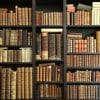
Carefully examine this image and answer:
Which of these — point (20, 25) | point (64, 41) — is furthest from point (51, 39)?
point (20, 25)

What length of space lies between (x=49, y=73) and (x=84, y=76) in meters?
0.48

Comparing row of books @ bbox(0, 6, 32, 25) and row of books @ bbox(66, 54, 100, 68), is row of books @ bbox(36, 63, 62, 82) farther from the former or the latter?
row of books @ bbox(0, 6, 32, 25)

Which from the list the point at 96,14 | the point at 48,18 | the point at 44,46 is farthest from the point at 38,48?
the point at 96,14

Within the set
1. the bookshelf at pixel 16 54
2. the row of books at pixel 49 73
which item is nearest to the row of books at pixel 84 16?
the bookshelf at pixel 16 54

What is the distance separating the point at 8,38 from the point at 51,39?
1.92 feet

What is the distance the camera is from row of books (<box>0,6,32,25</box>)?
4.10 metres

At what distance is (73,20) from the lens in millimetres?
4090

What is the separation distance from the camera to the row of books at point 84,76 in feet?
13.4

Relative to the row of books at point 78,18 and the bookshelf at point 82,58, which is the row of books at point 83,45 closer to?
the bookshelf at point 82,58

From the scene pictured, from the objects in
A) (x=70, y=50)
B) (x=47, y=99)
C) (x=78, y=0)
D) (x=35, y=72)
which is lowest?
(x=47, y=99)

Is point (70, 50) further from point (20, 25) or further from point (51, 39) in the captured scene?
point (20, 25)

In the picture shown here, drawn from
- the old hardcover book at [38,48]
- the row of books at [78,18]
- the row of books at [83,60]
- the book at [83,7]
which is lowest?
the row of books at [83,60]

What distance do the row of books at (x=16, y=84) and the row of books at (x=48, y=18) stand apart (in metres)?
0.66

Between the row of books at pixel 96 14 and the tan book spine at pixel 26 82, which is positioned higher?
the row of books at pixel 96 14
